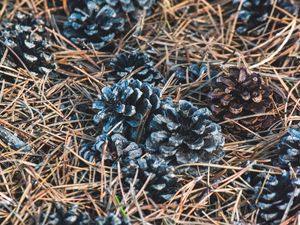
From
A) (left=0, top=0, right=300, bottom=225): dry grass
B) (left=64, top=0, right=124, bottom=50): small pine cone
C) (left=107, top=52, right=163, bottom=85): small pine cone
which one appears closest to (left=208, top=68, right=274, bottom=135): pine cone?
(left=0, top=0, right=300, bottom=225): dry grass

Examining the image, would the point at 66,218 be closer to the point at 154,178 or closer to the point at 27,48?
the point at 154,178

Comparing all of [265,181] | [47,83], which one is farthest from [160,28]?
[265,181]

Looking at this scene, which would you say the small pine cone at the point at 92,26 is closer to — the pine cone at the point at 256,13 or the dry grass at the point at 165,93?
the dry grass at the point at 165,93

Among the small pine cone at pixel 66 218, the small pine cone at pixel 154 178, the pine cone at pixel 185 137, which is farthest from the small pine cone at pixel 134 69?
Answer: the small pine cone at pixel 66 218

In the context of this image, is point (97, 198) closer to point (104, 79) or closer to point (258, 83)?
point (104, 79)

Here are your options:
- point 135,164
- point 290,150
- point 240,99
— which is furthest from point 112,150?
point 290,150

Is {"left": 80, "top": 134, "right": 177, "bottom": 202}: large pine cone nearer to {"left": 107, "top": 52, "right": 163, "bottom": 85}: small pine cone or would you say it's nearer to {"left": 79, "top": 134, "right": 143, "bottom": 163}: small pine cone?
{"left": 79, "top": 134, "right": 143, "bottom": 163}: small pine cone

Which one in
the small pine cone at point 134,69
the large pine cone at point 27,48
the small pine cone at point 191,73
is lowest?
the small pine cone at point 191,73
